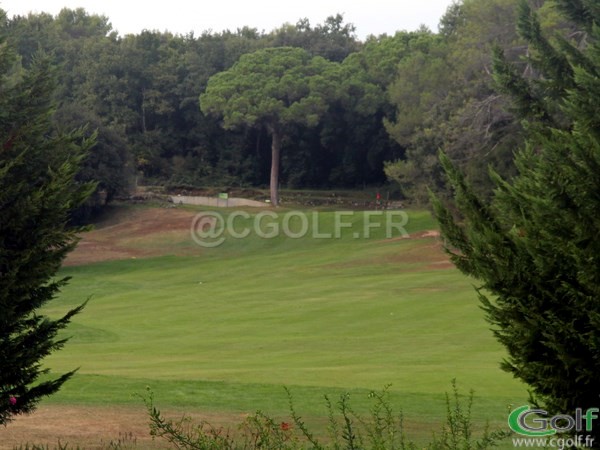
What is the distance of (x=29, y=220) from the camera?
1044 cm

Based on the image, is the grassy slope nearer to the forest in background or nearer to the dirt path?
the dirt path

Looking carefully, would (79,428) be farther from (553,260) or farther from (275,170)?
(275,170)

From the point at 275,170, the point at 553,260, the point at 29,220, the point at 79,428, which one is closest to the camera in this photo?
the point at 553,260

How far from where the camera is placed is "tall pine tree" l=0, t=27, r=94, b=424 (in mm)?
10188

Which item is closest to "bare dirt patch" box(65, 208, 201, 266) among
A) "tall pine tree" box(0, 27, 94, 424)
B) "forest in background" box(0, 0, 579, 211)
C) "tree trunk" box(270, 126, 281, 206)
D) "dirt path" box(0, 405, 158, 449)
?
"forest in background" box(0, 0, 579, 211)

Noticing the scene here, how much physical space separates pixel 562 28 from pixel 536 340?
42906 millimetres

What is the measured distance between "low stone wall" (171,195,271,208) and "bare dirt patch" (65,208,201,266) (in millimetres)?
4837

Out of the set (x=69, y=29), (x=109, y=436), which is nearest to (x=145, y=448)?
(x=109, y=436)

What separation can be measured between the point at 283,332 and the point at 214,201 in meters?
46.3

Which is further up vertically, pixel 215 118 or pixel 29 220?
pixel 215 118

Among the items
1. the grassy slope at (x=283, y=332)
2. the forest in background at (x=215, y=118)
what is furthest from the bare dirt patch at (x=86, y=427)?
the forest in background at (x=215, y=118)

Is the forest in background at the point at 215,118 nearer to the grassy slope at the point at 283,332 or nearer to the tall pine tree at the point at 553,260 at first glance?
the grassy slope at the point at 283,332

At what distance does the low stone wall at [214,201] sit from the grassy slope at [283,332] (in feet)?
58.3

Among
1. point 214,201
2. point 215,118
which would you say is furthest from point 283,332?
point 215,118
